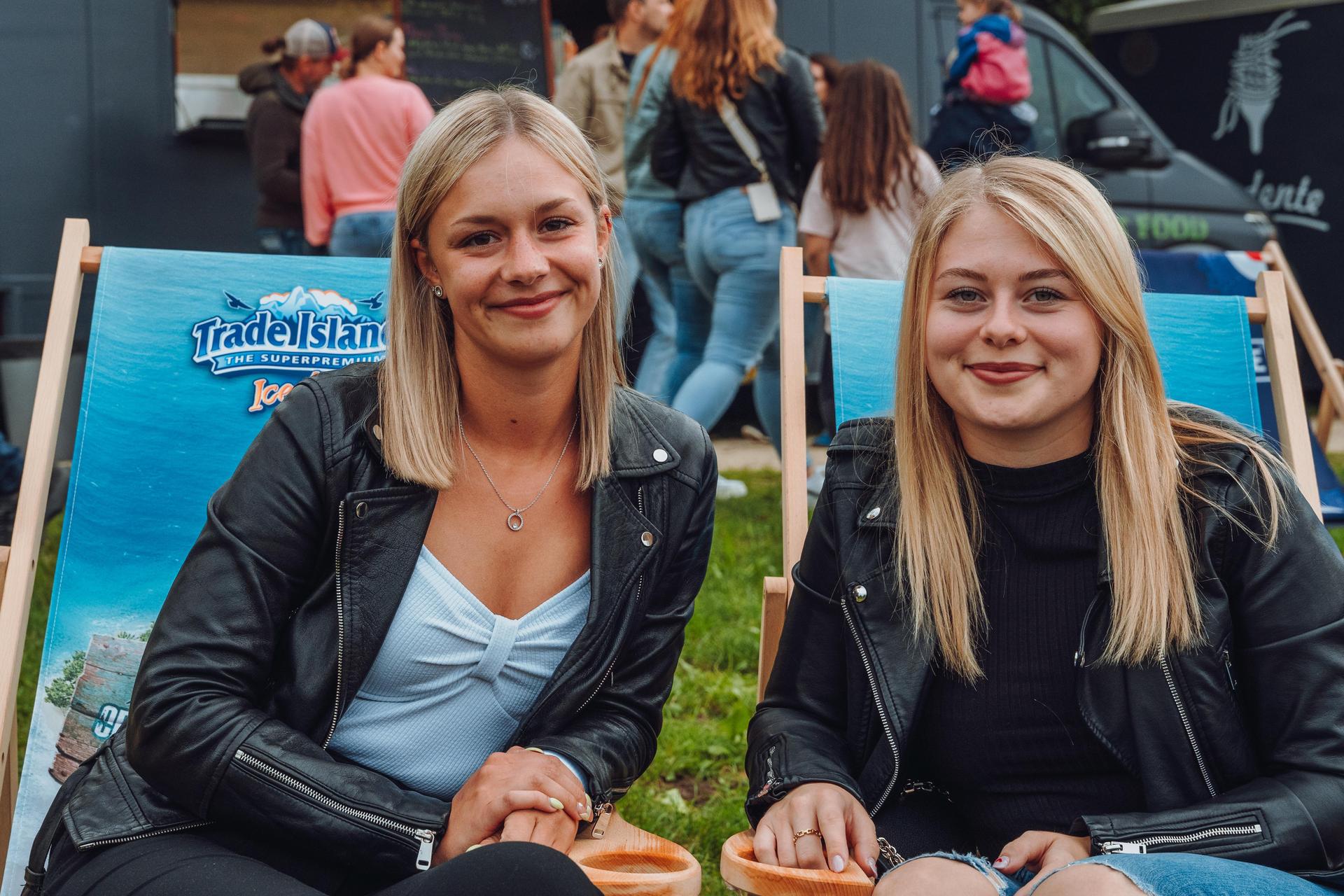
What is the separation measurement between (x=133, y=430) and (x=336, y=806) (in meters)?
1.18

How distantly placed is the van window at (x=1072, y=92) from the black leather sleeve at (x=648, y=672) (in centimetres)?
613

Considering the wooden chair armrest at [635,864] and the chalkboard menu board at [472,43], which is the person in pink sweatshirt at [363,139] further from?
the wooden chair armrest at [635,864]

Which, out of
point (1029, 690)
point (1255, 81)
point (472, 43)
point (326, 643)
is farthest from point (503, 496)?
point (1255, 81)

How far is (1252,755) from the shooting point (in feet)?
6.14

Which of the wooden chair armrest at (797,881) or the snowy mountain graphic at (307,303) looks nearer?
the wooden chair armrest at (797,881)

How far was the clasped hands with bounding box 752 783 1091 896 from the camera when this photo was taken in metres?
1.76

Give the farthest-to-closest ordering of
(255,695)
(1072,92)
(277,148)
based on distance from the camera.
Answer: (1072,92)
(277,148)
(255,695)

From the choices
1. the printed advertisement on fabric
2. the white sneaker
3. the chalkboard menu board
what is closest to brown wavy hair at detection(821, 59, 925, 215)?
the white sneaker

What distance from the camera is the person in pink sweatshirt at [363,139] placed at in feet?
18.4

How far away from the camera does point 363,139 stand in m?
5.62

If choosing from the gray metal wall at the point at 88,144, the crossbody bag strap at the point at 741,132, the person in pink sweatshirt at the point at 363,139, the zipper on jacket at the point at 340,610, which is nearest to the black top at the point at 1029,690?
the zipper on jacket at the point at 340,610

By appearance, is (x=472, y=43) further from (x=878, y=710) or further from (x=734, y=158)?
(x=878, y=710)

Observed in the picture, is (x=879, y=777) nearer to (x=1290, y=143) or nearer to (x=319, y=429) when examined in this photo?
(x=319, y=429)

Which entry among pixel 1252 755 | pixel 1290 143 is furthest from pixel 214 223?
pixel 1290 143
